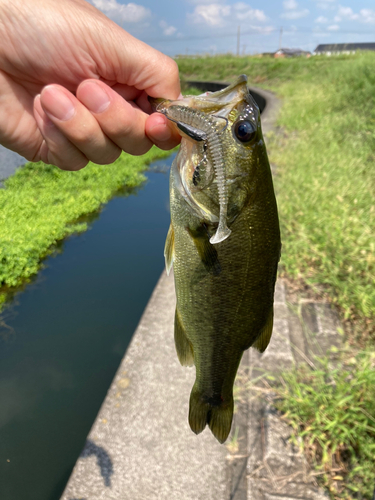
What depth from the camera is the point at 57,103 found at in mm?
1404

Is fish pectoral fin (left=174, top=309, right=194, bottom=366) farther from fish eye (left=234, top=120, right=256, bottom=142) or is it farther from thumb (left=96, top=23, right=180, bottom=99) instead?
thumb (left=96, top=23, right=180, bottom=99)

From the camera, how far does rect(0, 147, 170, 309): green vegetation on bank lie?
17.5ft

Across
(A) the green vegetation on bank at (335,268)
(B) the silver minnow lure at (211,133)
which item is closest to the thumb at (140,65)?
(B) the silver minnow lure at (211,133)

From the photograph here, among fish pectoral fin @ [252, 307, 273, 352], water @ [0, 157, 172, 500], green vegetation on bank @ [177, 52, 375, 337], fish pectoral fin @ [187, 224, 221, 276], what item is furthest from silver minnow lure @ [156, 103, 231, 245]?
water @ [0, 157, 172, 500]

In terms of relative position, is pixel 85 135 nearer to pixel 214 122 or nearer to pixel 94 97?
pixel 94 97

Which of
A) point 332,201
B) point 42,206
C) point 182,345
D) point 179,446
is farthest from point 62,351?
point 332,201

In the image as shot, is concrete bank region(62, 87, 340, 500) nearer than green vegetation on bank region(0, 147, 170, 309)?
Yes

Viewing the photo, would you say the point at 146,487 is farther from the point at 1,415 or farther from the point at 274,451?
the point at 1,415

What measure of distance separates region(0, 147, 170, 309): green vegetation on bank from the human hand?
3.50 metres

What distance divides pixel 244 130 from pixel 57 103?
0.78 meters

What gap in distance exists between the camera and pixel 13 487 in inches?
131

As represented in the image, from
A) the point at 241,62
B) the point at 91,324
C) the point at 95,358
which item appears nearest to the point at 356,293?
the point at 95,358

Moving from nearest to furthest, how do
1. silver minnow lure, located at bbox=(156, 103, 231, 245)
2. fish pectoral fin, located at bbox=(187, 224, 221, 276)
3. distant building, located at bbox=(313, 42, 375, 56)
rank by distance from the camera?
silver minnow lure, located at bbox=(156, 103, 231, 245) < fish pectoral fin, located at bbox=(187, 224, 221, 276) < distant building, located at bbox=(313, 42, 375, 56)

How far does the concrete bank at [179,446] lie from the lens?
229 cm
